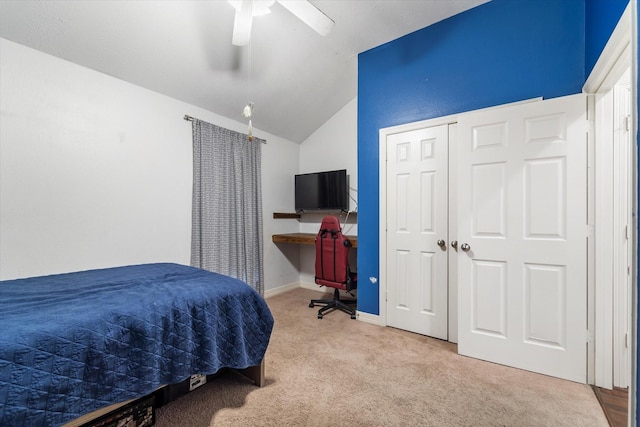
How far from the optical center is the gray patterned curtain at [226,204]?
309 centimetres

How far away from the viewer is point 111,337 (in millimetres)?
1194

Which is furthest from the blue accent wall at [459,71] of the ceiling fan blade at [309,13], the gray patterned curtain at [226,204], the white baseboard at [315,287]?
the gray patterned curtain at [226,204]

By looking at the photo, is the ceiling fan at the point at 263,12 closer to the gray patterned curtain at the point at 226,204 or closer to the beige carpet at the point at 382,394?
the gray patterned curtain at the point at 226,204

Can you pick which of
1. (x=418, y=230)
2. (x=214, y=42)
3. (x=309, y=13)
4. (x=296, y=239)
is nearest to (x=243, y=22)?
(x=309, y=13)

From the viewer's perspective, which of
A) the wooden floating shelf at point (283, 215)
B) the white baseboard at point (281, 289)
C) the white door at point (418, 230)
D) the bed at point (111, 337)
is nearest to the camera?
the bed at point (111, 337)

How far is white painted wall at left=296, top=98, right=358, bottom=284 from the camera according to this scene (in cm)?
395

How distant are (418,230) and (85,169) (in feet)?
9.86

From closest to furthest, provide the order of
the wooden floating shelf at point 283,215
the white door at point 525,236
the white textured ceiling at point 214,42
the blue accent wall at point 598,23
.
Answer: the blue accent wall at point 598,23 < the white door at point 525,236 < the white textured ceiling at point 214,42 < the wooden floating shelf at point 283,215

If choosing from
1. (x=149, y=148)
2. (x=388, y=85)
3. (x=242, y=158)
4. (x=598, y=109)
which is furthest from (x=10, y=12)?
(x=598, y=109)

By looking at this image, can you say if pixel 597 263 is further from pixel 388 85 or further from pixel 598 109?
pixel 388 85

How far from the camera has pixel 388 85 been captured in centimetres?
286

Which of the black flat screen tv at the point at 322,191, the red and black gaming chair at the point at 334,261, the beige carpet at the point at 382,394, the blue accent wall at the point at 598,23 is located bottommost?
the beige carpet at the point at 382,394

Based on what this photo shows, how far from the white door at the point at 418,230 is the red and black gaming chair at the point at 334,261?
48 cm

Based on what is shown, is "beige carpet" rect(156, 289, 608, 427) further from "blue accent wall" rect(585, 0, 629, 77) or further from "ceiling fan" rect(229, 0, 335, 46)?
"ceiling fan" rect(229, 0, 335, 46)
